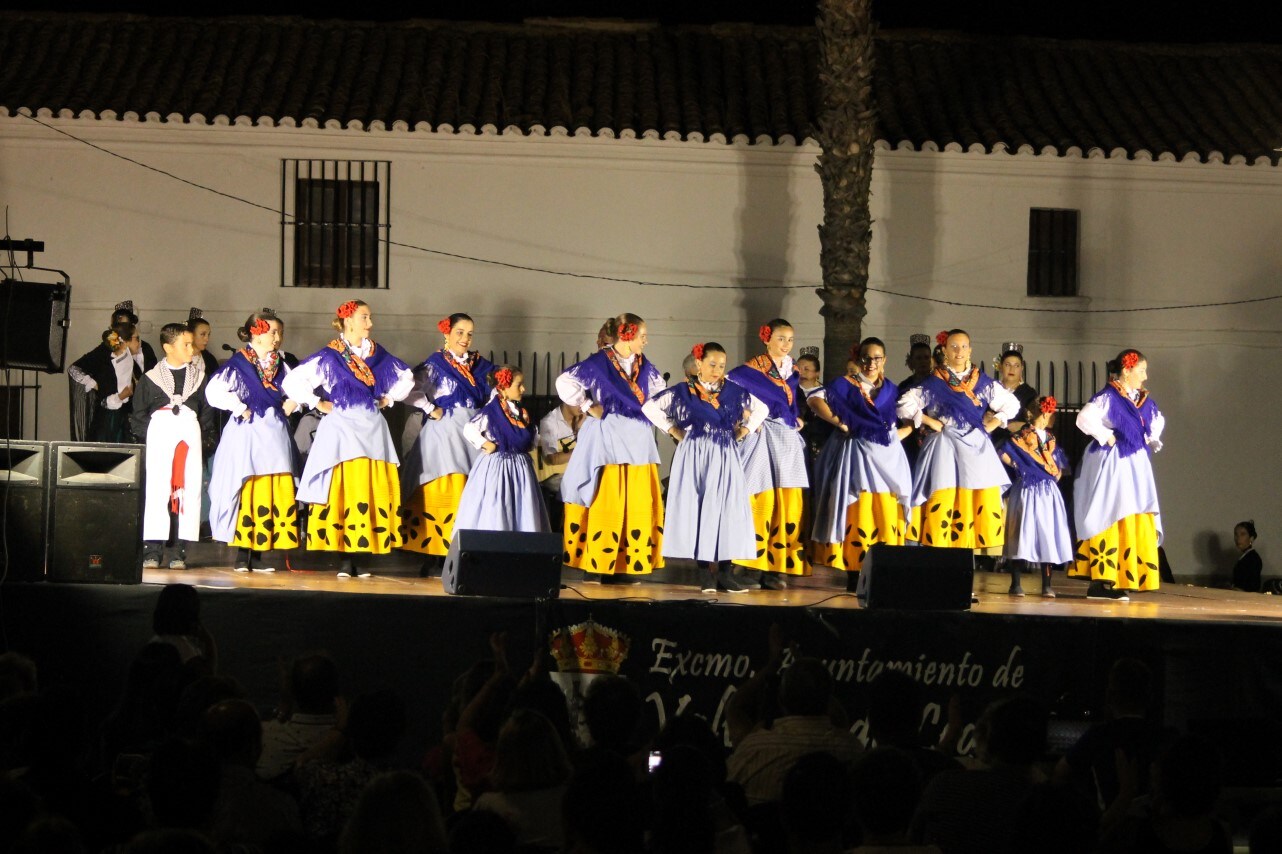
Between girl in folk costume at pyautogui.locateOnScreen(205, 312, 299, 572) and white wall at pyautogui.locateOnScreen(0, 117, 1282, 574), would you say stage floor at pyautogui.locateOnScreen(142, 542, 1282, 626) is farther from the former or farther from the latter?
white wall at pyautogui.locateOnScreen(0, 117, 1282, 574)

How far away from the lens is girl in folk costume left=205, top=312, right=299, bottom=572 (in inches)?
415

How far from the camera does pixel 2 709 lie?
539 cm

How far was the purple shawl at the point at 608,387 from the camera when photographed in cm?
1056

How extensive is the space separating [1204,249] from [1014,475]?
5.33m

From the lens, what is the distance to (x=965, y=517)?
36.1 feet

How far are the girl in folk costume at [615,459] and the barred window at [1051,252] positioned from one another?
19.7 feet

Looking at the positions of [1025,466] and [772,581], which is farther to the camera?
[1025,466]

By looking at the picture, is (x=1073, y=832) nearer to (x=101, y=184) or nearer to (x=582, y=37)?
(x=101, y=184)

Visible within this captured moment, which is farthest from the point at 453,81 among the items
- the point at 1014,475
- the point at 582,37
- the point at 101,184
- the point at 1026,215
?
the point at 1014,475

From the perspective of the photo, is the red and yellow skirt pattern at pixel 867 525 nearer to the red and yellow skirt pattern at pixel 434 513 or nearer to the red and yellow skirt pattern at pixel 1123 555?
the red and yellow skirt pattern at pixel 1123 555

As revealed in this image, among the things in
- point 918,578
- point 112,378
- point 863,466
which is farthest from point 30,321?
point 863,466

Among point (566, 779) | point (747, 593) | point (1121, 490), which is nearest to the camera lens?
point (566, 779)

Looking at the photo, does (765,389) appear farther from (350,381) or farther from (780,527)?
(350,381)

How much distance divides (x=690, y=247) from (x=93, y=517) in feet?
23.6
